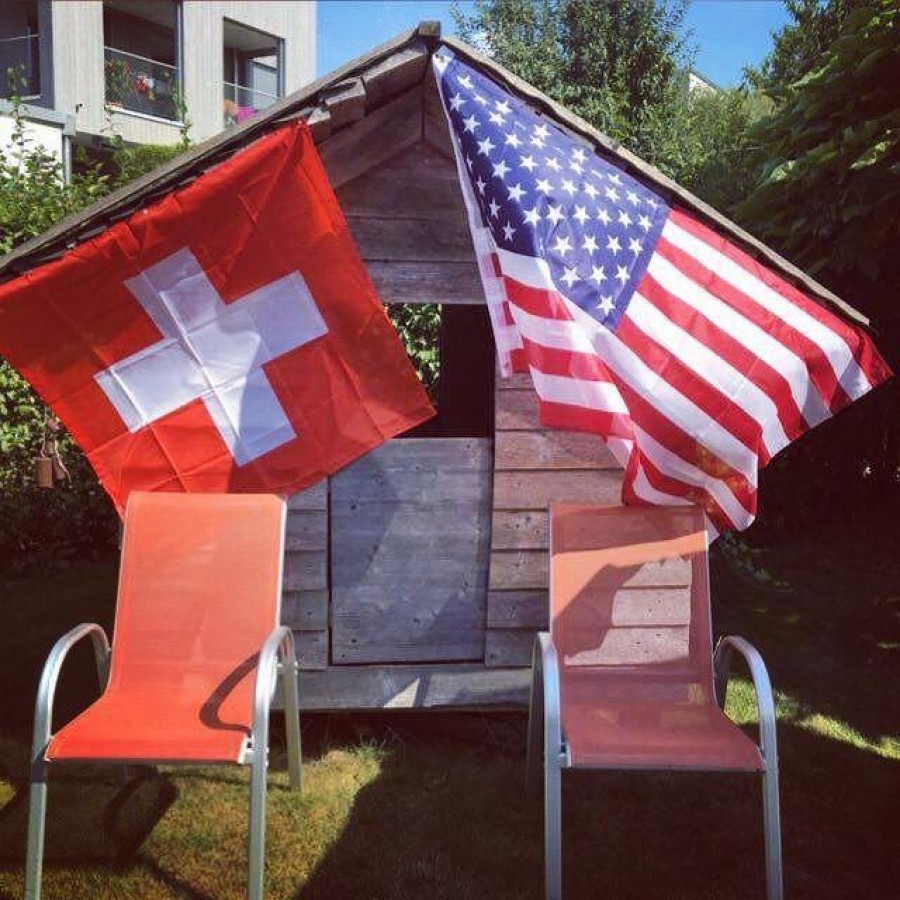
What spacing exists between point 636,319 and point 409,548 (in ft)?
5.41

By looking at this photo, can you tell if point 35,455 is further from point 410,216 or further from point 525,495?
point 525,495

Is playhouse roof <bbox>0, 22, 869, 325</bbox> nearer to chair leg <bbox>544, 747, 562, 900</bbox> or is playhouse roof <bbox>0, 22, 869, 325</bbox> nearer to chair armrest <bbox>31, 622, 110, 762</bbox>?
chair armrest <bbox>31, 622, 110, 762</bbox>

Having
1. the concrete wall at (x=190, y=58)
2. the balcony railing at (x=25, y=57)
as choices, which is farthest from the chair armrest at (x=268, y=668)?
the balcony railing at (x=25, y=57)

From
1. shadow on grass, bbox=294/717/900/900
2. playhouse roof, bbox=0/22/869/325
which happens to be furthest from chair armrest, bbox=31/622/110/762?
playhouse roof, bbox=0/22/869/325

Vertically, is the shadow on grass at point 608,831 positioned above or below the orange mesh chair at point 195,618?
below

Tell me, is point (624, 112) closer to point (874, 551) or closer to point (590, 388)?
point (874, 551)

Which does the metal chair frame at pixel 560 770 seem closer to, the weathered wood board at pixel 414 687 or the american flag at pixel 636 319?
the american flag at pixel 636 319

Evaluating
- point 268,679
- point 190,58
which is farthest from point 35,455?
point 190,58

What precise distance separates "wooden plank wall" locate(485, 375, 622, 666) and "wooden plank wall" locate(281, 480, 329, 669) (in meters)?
0.86

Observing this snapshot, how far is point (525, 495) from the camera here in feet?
15.0

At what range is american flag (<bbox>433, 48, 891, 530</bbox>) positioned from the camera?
3738mm

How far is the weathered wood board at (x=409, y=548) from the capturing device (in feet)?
14.9

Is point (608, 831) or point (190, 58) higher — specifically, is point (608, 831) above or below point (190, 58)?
below

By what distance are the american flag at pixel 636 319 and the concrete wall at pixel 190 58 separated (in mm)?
16932
